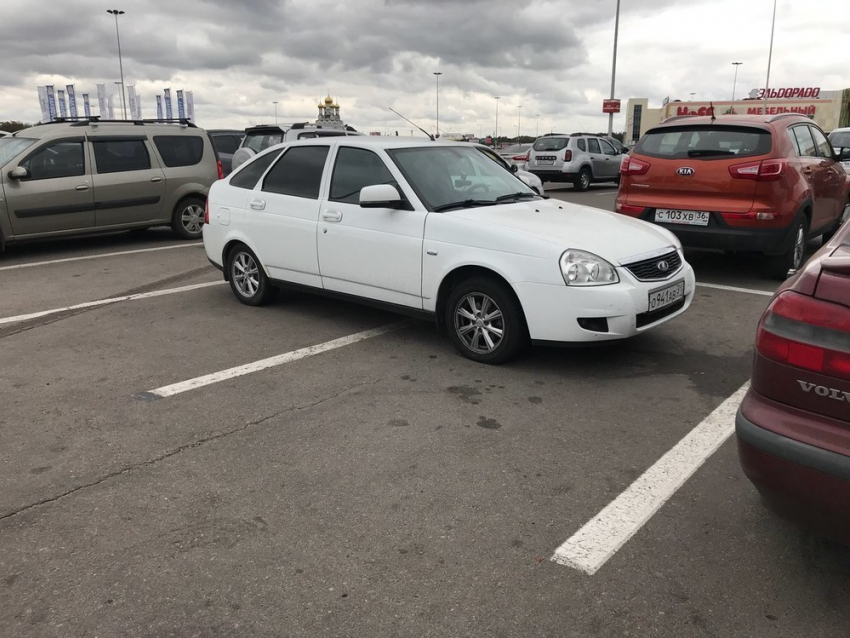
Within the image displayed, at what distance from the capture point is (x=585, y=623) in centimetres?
240

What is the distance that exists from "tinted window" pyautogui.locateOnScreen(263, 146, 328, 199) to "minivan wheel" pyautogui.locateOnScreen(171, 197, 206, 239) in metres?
5.32

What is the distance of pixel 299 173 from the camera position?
6105mm

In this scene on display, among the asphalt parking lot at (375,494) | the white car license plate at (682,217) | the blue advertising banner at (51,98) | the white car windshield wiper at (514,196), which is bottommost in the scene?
the asphalt parking lot at (375,494)

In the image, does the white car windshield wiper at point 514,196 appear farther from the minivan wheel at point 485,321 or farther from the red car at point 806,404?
the red car at point 806,404

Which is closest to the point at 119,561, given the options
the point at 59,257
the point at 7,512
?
the point at 7,512

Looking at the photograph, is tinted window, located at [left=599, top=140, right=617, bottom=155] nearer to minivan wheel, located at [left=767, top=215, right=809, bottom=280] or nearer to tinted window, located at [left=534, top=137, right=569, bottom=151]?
tinted window, located at [left=534, top=137, right=569, bottom=151]

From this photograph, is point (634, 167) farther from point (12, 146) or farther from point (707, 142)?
point (12, 146)

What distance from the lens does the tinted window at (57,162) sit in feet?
30.9

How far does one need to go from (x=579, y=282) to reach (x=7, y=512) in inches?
131

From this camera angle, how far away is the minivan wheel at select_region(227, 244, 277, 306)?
Answer: 6.53 metres

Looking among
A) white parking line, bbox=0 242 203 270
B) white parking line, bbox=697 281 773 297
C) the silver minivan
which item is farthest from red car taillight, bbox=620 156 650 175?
the silver minivan

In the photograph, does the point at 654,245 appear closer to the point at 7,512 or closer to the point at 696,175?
the point at 696,175

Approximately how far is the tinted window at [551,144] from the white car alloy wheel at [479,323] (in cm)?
1712

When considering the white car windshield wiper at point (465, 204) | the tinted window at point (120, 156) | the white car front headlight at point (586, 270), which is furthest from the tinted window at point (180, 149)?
the white car front headlight at point (586, 270)
